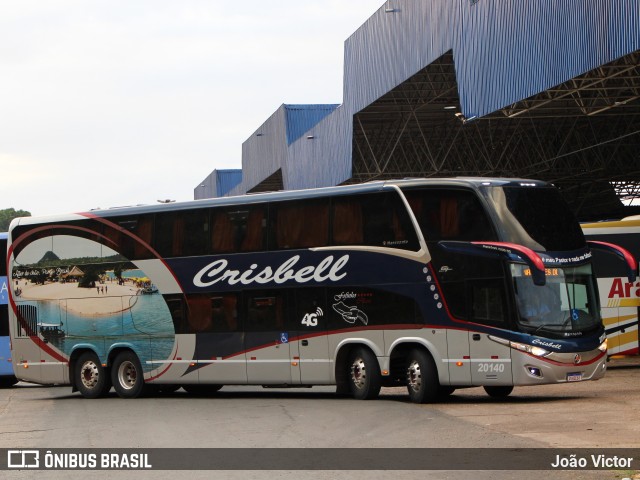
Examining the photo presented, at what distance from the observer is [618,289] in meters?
29.5

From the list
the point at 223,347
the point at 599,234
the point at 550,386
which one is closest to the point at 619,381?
the point at 550,386

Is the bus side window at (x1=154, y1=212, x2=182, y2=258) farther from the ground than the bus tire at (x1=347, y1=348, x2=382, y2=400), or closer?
farther from the ground

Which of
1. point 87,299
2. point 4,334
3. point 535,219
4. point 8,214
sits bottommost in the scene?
point 4,334

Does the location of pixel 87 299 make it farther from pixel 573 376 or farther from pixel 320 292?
pixel 573 376

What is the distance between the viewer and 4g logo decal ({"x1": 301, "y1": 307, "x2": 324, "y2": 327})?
22344 mm

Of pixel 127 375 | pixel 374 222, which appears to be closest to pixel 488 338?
pixel 374 222

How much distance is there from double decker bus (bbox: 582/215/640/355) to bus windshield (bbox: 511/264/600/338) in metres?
9.73

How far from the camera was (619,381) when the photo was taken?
81.6 ft

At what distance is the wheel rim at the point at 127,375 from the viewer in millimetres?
25500

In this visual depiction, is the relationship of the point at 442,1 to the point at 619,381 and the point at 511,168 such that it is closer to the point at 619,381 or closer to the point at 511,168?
the point at 619,381

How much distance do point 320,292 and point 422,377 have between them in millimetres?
2924

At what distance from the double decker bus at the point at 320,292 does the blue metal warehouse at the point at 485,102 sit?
5.74 metres

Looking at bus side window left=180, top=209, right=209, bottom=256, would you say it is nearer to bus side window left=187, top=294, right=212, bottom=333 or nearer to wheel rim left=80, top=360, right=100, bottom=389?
bus side window left=187, top=294, right=212, bottom=333

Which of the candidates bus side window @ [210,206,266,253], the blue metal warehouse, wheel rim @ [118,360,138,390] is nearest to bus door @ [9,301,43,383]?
wheel rim @ [118,360,138,390]
